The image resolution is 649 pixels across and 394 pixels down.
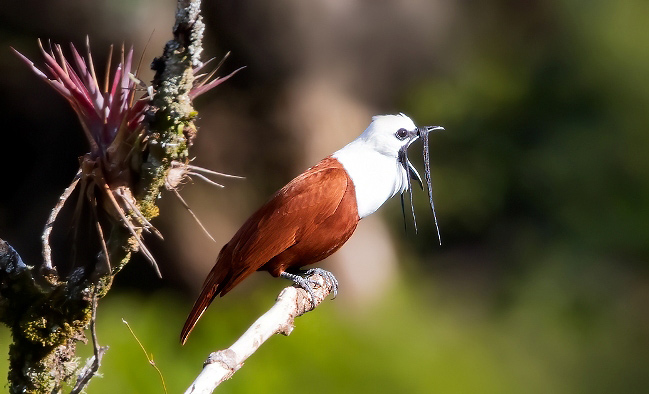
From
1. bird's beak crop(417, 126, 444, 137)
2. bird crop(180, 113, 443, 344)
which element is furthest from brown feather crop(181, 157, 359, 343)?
bird's beak crop(417, 126, 444, 137)

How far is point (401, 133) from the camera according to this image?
257 centimetres

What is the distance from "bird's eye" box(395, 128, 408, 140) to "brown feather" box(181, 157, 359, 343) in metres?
0.16

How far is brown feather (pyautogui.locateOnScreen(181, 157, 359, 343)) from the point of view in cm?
251

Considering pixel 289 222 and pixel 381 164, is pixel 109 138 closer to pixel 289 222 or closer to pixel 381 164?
pixel 289 222

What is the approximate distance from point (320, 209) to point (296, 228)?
0.08 metres

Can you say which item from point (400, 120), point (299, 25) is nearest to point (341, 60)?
point (299, 25)

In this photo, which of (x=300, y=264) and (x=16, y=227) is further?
(x=16, y=227)

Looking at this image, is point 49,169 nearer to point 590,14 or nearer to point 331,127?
point 331,127

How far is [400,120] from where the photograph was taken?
2.60 m

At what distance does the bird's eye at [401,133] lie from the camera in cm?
256

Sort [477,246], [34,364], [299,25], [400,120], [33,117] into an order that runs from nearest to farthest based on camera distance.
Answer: [34,364] < [400,120] < [299,25] < [33,117] < [477,246]

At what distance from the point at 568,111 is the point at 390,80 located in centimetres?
176

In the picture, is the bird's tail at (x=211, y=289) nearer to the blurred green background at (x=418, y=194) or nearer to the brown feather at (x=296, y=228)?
the brown feather at (x=296, y=228)

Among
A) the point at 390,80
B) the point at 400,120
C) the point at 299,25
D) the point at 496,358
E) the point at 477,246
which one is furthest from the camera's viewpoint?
the point at 477,246
